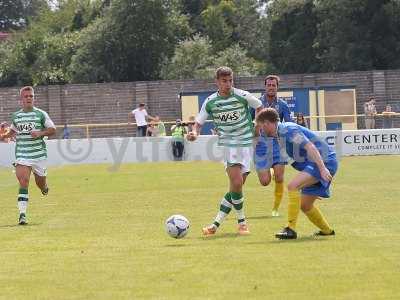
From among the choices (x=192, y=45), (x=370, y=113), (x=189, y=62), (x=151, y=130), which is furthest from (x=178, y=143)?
(x=192, y=45)

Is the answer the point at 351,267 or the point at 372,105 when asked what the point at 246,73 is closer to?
the point at 372,105

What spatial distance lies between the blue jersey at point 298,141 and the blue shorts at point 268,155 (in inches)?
115

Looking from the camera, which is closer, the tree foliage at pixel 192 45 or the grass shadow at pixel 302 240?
the grass shadow at pixel 302 240

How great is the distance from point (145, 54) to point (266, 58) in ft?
41.1

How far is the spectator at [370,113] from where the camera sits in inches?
1532

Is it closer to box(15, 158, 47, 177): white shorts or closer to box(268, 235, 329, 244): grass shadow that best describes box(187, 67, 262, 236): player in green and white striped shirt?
box(268, 235, 329, 244): grass shadow

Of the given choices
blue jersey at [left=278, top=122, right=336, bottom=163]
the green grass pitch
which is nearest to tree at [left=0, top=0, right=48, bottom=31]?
the green grass pitch

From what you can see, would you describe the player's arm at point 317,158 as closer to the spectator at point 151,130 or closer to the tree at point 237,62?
the spectator at point 151,130

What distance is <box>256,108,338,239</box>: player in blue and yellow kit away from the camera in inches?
439

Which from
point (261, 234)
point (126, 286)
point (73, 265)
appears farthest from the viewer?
point (261, 234)

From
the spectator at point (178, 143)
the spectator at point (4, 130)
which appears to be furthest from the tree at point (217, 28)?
the spectator at point (4, 130)

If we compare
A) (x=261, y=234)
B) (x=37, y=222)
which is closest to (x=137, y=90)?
(x=37, y=222)

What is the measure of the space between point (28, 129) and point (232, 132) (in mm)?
3804

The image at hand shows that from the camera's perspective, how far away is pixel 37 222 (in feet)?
48.6
